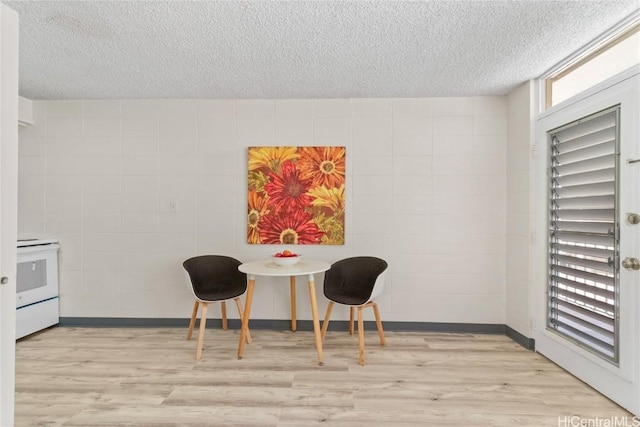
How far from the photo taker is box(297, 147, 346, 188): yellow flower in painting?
3428 mm

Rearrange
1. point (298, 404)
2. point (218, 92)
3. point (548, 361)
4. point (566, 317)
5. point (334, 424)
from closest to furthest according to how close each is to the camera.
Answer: point (334, 424), point (298, 404), point (566, 317), point (548, 361), point (218, 92)

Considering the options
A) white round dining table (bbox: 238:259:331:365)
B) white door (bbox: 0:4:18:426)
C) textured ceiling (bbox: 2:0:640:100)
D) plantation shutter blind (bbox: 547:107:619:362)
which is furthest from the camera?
white round dining table (bbox: 238:259:331:365)

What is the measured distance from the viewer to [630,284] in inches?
78.2

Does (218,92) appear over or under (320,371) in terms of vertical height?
over

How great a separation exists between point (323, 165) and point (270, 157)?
1.82ft

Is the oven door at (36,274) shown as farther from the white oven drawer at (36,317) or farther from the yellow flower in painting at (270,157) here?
the yellow flower in painting at (270,157)

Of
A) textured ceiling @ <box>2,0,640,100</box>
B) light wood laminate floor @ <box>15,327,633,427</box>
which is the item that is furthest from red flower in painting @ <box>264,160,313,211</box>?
light wood laminate floor @ <box>15,327,633,427</box>

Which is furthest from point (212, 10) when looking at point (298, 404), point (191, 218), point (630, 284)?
point (630, 284)

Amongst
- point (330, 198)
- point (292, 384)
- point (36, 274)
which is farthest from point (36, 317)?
point (330, 198)

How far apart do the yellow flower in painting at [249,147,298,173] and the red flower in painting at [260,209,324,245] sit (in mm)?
485

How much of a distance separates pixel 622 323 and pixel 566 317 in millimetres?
498

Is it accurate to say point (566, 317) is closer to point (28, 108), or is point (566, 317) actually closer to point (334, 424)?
point (334, 424)

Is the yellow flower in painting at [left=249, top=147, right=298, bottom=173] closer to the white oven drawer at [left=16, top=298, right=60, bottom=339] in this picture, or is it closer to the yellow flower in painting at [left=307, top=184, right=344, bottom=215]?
the yellow flower in painting at [left=307, top=184, right=344, bottom=215]

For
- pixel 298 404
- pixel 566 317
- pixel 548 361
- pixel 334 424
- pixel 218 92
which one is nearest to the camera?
pixel 334 424
